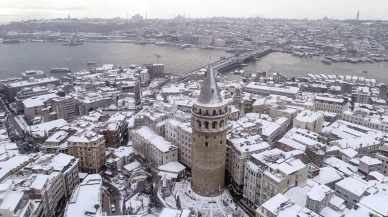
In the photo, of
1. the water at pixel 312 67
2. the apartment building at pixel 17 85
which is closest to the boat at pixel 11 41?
the apartment building at pixel 17 85

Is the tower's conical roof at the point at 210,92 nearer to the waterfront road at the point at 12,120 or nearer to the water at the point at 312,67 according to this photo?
the waterfront road at the point at 12,120

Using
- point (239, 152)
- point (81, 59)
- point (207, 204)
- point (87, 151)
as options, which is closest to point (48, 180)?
point (87, 151)

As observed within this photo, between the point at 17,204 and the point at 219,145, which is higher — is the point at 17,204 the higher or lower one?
the lower one

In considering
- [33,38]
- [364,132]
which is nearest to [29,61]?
[33,38]

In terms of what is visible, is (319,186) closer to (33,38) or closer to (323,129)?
(323,129)

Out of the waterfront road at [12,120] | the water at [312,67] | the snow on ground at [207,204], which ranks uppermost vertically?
the water at [312,67]

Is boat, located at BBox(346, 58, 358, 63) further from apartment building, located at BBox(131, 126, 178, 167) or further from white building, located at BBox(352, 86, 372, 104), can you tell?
apartment building, located at BBox(131, 126, 178, 167)

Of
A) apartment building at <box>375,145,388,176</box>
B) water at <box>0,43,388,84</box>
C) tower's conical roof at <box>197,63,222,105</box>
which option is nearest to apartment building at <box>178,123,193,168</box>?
tower's conical roof at <box>197,63,222,105</box>
